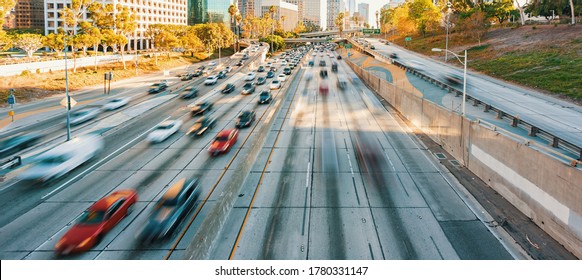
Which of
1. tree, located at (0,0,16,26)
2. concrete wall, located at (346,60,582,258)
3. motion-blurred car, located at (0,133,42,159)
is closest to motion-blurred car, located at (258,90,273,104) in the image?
concrete wall, located at (346,60,582,258)

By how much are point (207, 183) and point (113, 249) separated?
28.1 ft

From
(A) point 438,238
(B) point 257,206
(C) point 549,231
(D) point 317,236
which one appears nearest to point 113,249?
(B) point 257,206

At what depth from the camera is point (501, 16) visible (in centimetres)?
12219

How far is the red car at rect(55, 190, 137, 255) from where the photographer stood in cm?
1686

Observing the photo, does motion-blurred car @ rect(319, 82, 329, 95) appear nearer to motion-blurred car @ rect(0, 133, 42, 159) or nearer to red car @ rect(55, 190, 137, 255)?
motion-blurred car @ rect(0, 133, 42, 159)

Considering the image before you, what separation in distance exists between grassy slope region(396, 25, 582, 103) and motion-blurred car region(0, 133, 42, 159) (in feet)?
192

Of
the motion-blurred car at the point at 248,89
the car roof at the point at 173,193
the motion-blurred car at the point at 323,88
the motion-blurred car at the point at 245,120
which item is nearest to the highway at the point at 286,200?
the motion-blurred car at the point at 245,120

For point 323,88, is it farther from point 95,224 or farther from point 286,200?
point 95,224

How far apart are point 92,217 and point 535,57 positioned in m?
77.4

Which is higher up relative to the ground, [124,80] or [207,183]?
[124,80]

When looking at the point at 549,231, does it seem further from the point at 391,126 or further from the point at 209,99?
the point at 209,99

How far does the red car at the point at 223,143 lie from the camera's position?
A: 30.9 meters

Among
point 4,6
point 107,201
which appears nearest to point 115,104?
point 4,6

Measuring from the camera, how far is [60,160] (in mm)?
26625
